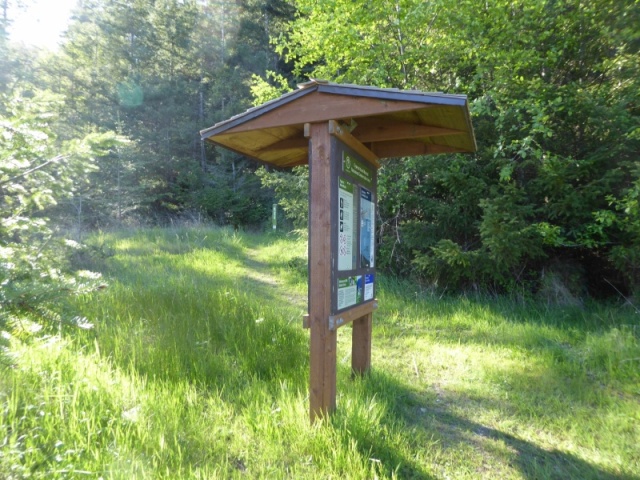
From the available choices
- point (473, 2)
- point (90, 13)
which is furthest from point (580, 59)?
point (90, 13)

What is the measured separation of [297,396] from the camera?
11.4ft

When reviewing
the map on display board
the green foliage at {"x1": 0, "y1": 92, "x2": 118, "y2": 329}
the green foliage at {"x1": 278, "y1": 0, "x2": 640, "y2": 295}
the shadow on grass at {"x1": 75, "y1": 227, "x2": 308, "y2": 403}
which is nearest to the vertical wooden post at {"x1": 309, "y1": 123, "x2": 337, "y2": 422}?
the map on display board

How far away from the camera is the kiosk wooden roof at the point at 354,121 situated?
9.94ft

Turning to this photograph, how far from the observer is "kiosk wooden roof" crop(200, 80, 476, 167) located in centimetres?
303

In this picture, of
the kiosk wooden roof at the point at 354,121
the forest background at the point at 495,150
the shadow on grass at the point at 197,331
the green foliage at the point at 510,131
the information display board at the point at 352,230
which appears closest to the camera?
the kiosk wooden roof at the point at 354,121

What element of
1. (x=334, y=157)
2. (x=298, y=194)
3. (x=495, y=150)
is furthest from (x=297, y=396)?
(x=298, y=194)

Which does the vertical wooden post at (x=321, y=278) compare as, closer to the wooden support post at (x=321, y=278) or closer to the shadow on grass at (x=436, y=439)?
the wooden support post at (x=321, y=278)

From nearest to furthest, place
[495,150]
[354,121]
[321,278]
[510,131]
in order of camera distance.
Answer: [321,278] → [354,121] → [495,150] → [510,131]

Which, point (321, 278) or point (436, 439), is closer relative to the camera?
point (321, 278)

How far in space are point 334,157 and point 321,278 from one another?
34.4 inches

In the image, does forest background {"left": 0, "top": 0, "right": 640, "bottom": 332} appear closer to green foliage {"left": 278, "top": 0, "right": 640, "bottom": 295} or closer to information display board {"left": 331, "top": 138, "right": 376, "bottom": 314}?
green foliage {"left": 278, "top": 0, "right": 640, "bottom": 295}

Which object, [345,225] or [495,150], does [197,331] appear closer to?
[345,225]

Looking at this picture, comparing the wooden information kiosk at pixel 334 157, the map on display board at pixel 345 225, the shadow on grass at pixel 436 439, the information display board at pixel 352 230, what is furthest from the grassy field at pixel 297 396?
the map on display board at pixel 345 225

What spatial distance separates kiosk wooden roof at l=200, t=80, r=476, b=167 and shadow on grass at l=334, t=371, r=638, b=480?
7.04 ft
